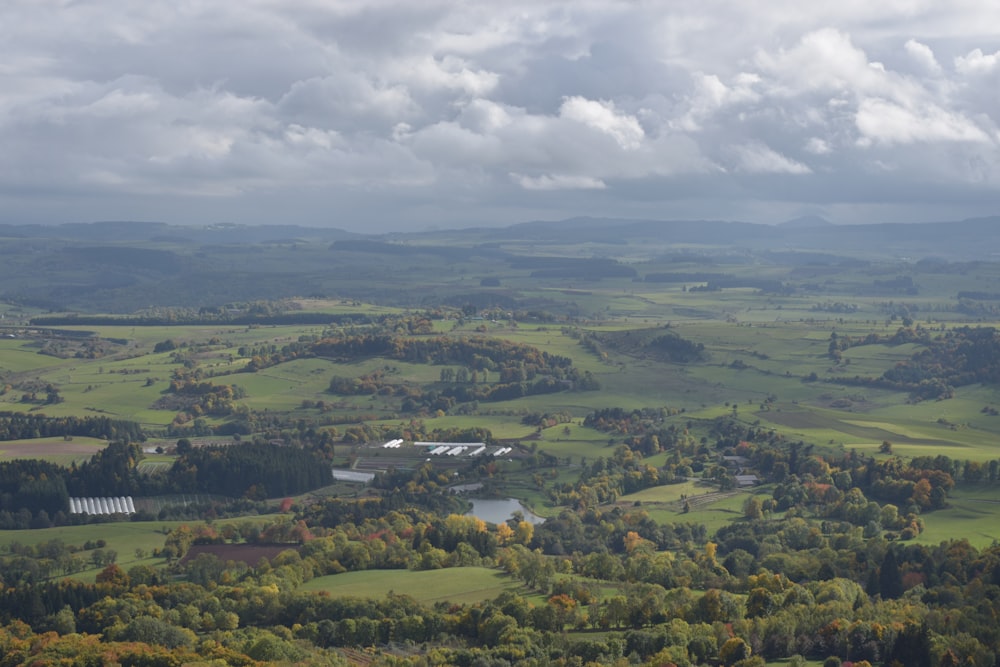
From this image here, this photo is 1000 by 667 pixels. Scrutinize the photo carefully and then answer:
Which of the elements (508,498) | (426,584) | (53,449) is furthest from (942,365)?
(53,449)

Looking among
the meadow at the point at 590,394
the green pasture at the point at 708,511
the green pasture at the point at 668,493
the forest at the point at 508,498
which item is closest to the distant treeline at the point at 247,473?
the forest at the point at 508,498

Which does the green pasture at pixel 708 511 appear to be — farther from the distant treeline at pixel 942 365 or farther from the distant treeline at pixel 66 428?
the distant treeline at pixel 66 428

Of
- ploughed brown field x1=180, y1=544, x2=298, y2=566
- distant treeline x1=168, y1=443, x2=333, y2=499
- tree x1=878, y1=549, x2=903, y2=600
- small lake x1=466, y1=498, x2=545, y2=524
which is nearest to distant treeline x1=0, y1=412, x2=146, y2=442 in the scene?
distant treeline x1=168, y1=443, x2=333, y2=499

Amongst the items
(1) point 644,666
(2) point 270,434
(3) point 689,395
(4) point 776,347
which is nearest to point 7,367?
(2) point 270,434

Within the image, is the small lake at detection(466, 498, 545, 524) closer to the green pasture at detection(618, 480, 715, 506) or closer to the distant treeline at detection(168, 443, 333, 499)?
the green pasture at detection(618, 480, 715, 506)

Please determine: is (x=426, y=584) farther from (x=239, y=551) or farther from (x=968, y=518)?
(x=968, y=518)
